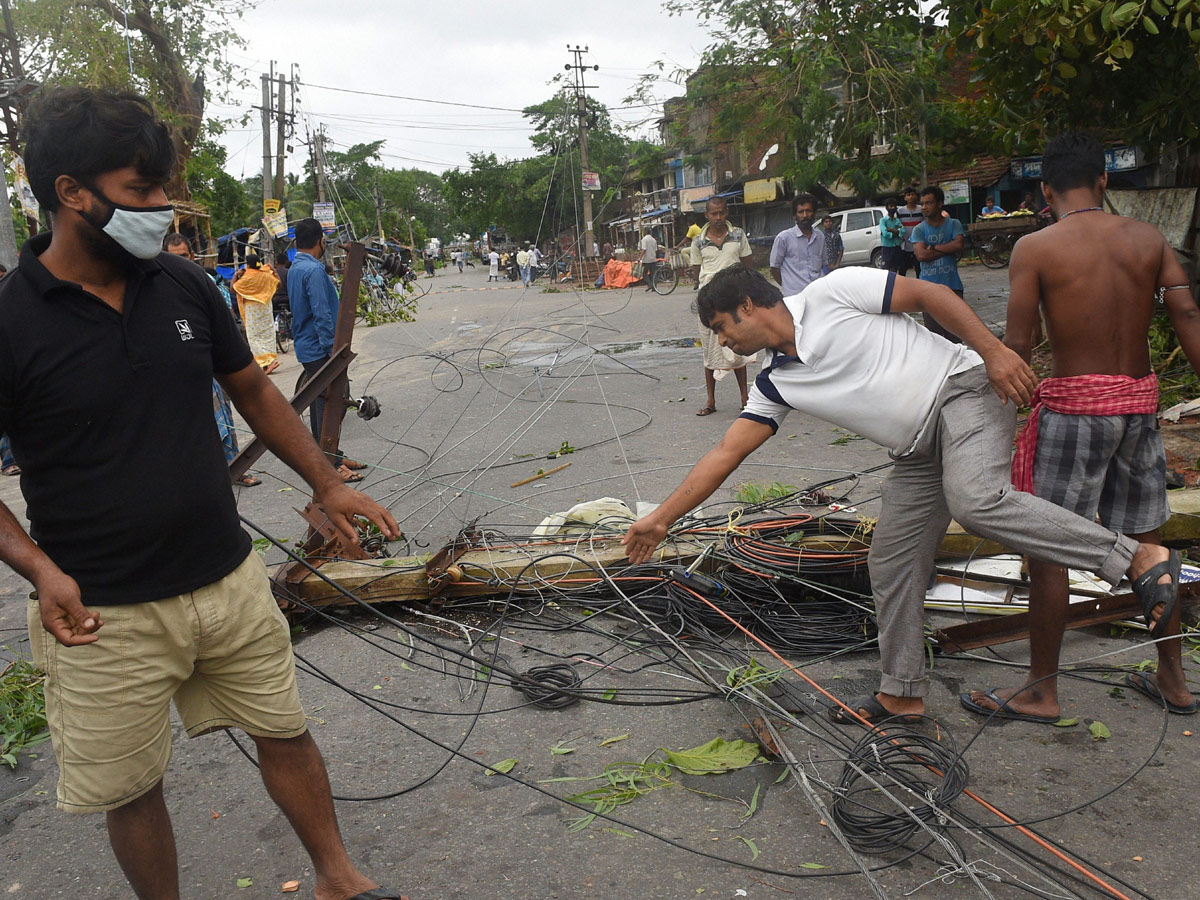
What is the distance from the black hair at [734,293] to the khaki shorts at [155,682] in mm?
1599

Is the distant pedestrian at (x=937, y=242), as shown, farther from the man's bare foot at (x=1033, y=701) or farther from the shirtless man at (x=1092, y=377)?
the man's bare foot at (x=1033, y=701)

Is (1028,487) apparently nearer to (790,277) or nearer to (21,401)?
(21,401)

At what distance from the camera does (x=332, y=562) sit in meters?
4.65

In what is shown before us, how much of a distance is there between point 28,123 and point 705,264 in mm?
7344

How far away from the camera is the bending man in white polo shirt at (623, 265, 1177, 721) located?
2801 millimetres

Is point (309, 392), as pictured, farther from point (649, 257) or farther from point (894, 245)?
point (649, 257)

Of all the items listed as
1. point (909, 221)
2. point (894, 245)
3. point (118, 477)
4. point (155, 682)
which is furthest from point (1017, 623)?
point (894, 245)

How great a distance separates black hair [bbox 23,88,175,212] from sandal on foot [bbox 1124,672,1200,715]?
3443mm

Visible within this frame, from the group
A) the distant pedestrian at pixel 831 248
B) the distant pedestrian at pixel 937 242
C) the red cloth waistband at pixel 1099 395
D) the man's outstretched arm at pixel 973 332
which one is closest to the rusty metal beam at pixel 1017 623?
the red cloth waistband at pixel 1099 395

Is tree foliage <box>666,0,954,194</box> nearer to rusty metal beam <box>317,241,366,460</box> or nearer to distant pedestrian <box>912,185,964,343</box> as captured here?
distant pedestrian <box>912,185,964,343</box>

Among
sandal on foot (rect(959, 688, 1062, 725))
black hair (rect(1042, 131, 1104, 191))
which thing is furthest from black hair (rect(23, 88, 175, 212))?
sandal on foot (rect(959, 688, 1062, 725))

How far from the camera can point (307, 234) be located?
24.6ft

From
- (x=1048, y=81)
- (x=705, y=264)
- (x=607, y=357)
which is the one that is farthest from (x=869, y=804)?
(x=607, y=357)

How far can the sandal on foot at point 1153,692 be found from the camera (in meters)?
3.17
